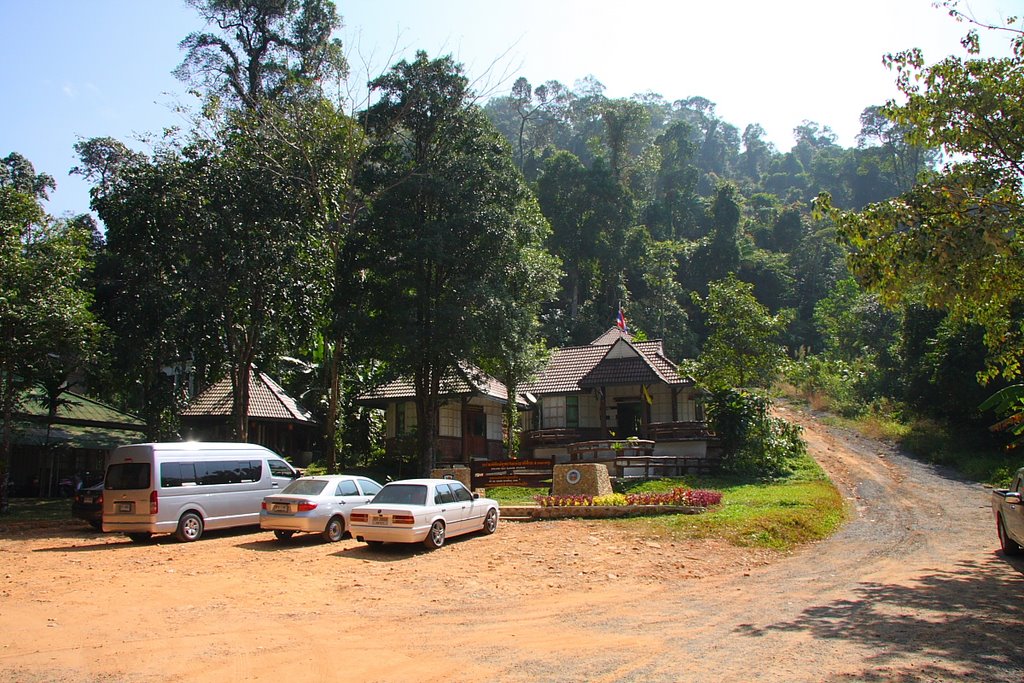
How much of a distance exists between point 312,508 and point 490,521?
13.2 feet

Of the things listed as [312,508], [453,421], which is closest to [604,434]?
[453,421]

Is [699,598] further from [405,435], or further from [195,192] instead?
[405,435]

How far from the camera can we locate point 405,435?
3447 cm

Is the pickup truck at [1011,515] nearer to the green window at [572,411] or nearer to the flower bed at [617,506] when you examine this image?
the flower bed at [617,506]

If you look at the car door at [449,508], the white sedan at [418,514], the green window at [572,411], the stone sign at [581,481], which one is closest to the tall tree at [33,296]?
the white sedan at [418,514]

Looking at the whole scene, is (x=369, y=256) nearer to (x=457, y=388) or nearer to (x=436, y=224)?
(x=436, y=224)

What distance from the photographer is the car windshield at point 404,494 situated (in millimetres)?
16094

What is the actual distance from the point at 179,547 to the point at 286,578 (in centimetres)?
453

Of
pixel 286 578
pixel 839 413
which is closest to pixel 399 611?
pixel 286 578

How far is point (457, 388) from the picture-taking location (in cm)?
2986

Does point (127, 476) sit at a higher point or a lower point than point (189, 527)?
higher

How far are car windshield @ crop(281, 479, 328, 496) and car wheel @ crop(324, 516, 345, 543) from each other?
0.69 meters

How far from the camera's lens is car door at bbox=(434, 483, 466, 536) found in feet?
54.1

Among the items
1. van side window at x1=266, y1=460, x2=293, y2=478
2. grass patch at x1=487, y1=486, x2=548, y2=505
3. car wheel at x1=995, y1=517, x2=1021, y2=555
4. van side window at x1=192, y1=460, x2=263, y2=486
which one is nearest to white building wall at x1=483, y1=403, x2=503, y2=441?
grass patch at x1=487, y1=486, x2=548, y2=505
